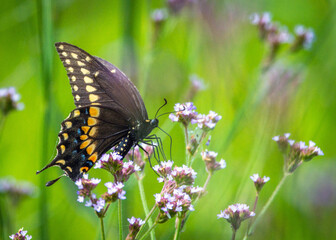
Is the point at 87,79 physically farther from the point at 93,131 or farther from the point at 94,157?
the point at 94,157

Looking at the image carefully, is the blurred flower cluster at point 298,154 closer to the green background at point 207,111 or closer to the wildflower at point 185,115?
the green background at point 207,111

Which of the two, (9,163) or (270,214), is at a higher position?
(9,163)

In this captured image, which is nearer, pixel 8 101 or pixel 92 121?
pixel 92 121

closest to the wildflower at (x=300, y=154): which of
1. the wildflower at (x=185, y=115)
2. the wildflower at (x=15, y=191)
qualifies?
the wildflower at (x=185, y=115)

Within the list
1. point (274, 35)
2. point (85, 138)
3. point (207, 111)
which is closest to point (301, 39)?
point (274, 35)

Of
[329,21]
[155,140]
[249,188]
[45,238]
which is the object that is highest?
[329,21]

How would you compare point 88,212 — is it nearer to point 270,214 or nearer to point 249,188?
point 249,188

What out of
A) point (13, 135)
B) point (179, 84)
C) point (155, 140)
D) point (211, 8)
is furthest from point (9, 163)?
point (211, 8)
